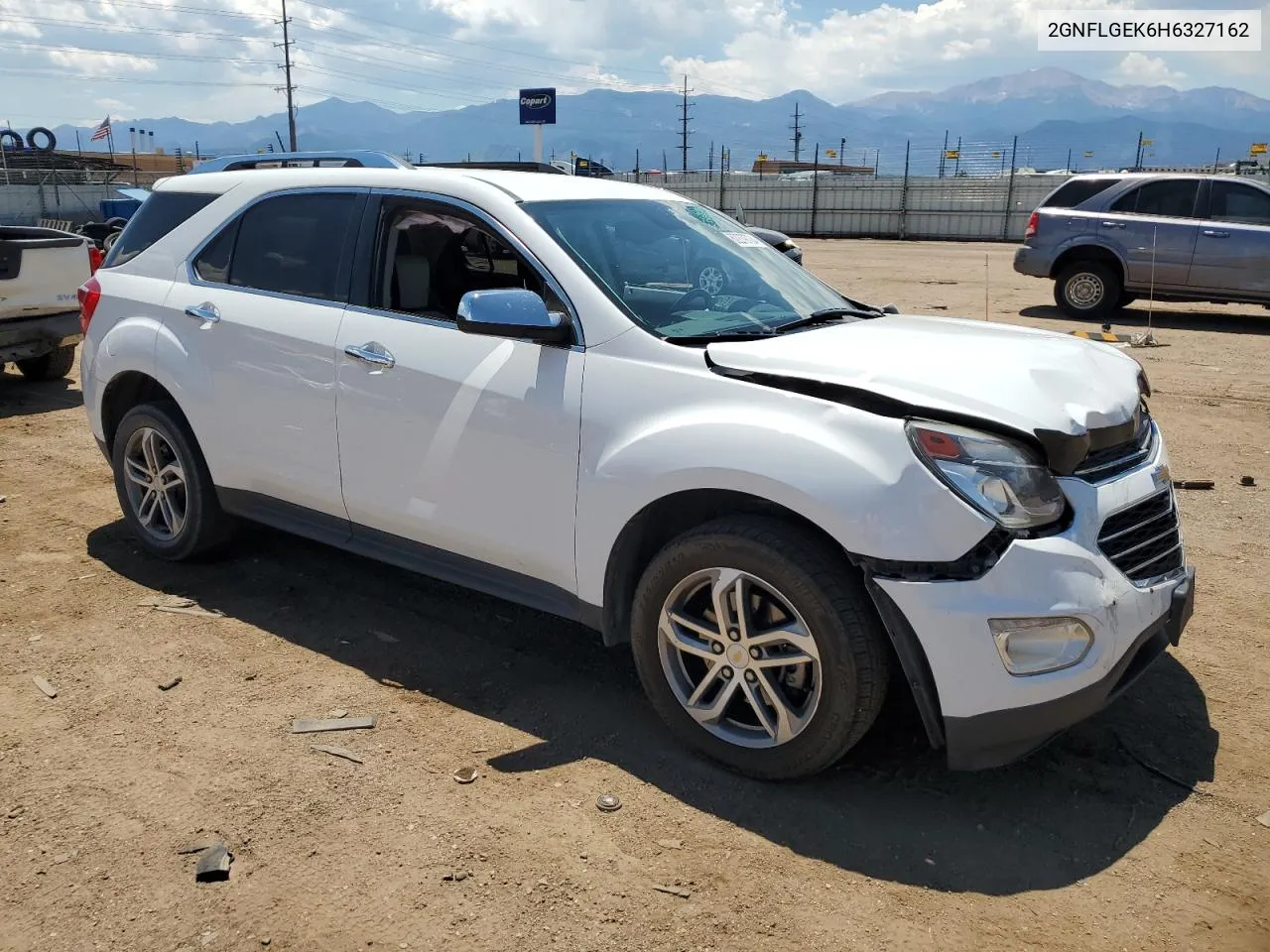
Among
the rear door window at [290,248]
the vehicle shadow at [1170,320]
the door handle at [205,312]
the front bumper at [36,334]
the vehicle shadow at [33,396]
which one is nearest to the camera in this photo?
the rear door window at [290,248]

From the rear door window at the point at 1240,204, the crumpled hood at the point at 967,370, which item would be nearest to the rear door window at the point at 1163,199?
the rear door window at the point at 1240,204

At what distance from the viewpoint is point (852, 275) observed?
19.3 metres

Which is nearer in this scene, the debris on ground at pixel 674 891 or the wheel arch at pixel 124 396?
the debris on ground at pixel 674 891

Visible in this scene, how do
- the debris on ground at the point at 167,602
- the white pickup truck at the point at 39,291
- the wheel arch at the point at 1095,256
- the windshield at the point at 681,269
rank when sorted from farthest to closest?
1. the wheel arch at the point at 1095,256
2. the white pickup truck at the point at 39,291
3. the debris on ground at the point at 167,602
4. the windshield at the point at 681,269

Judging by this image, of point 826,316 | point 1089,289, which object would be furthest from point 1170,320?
point 826,316

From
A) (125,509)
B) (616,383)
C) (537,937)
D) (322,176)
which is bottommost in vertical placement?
(537,937)

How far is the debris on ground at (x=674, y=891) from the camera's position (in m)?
2.70

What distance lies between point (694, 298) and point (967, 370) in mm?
1031

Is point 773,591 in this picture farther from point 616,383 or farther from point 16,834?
point 16,834

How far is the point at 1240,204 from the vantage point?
41.0ft

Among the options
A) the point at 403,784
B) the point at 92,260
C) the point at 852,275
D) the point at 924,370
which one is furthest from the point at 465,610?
the point at 852,275

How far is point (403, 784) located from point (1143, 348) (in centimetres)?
1022

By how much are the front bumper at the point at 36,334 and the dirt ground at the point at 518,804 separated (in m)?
4.84

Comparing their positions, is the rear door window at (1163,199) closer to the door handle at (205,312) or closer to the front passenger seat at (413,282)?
the front passenger seat at (413,282)
